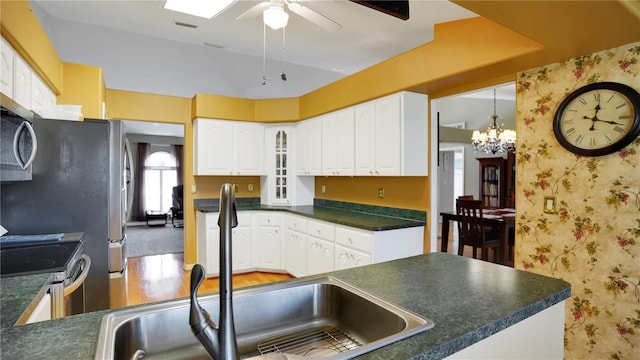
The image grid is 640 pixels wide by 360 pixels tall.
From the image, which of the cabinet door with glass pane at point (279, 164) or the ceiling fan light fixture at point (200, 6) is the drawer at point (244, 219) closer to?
the cabinet door with glass pane at point (279, 164)

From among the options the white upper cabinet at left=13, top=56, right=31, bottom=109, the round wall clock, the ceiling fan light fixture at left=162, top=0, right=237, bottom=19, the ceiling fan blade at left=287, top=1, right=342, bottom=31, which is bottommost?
the round wall clock

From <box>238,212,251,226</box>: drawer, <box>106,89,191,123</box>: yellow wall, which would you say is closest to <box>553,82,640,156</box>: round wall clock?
<box>238,212,251,226</box>: drawer

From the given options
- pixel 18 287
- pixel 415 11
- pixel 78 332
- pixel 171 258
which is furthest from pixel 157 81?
pixel 78 332

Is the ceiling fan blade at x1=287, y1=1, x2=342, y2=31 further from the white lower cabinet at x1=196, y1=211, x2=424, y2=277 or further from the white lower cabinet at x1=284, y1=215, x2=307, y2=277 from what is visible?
the white lower cabinet at x1=284, y1=215, x2=307, y2=277

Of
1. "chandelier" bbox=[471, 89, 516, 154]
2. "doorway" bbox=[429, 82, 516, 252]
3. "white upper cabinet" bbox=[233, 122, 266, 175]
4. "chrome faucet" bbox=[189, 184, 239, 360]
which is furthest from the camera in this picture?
"doorway" bbox=[429, 82, 516, 252]

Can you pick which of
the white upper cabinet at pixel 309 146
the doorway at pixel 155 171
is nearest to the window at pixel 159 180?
the doorway at pixel 155 171

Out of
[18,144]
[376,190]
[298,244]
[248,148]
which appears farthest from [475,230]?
[18,144]

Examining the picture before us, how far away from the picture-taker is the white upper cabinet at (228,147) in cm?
437

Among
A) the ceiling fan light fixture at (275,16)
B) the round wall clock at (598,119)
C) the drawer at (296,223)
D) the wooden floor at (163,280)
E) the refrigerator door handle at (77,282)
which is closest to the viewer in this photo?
the refrigerator door handle at (77,282)

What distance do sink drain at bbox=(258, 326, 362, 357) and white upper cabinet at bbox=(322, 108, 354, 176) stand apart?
252 cm

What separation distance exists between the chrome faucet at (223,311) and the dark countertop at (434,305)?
1.01 ft

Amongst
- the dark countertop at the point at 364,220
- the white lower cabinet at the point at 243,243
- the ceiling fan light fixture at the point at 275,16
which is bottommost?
the white lower cabinet at the point at 243,243

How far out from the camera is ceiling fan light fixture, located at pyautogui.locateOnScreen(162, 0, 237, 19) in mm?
2961

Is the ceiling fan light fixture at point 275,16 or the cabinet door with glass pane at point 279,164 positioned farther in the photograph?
the cabinet door with glass pane at point 279,164
